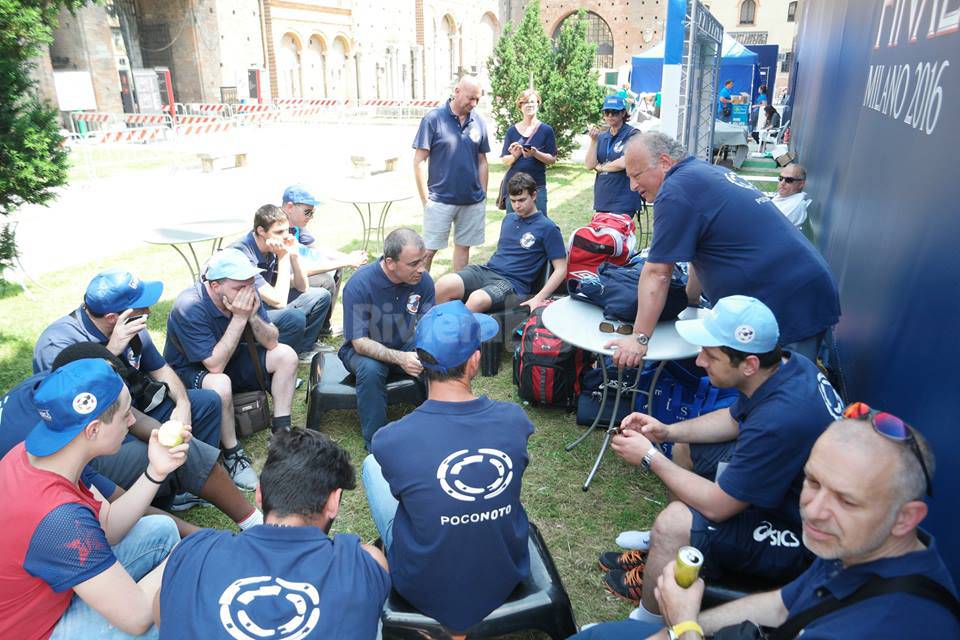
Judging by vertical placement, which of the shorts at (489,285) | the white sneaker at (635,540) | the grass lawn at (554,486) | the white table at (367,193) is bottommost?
the grass lawn at (554,486)

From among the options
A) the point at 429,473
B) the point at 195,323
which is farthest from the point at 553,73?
the point at 429,473

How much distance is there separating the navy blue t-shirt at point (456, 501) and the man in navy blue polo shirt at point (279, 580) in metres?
0.27

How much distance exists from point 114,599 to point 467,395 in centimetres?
127

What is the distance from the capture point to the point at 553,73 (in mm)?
14188

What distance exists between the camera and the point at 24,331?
19.8 feet

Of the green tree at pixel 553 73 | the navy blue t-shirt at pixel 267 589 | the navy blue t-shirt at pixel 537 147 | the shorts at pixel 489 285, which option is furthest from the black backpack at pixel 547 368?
the green tree at pixel 553 73

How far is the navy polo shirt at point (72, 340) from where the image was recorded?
3102 millimetres

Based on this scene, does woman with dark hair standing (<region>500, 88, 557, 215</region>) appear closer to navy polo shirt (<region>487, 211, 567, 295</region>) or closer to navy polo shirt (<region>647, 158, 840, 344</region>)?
navy polo shirt (<region>487, 211, 567, 295</region>)

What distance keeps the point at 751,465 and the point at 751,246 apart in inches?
55.5

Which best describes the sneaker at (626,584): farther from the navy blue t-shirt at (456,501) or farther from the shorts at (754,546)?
the navy blue t-shirt at (456,501)

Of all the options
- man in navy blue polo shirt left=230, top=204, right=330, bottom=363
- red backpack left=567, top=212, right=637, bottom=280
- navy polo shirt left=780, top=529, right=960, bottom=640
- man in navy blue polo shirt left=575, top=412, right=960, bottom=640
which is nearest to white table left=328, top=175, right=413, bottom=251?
man in navy blue polo shirt left=230, top=204, right=330, bottom=363

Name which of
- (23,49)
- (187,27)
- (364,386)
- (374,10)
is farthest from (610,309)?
(374,10)

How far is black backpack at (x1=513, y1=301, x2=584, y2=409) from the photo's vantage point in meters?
4.41

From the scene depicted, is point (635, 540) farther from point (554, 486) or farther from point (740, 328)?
point (740, 328)
